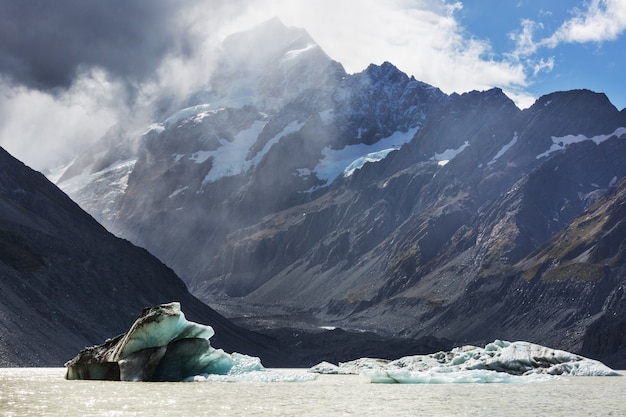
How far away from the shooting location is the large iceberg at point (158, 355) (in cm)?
7312

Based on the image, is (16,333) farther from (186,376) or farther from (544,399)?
(544,399)

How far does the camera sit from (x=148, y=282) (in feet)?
636

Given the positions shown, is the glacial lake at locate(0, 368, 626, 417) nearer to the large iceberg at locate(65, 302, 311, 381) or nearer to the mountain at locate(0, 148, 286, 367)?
the large iceberg at locate(65, 302, 311, 381)

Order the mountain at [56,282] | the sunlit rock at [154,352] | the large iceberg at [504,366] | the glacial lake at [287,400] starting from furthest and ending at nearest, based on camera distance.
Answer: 1. the mountain at [56,282]
2. the large iceberg at [504,366]
3. the sunlit rock at [154,352]
4. the glacial lake at [287,400]

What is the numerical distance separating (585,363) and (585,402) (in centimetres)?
4520

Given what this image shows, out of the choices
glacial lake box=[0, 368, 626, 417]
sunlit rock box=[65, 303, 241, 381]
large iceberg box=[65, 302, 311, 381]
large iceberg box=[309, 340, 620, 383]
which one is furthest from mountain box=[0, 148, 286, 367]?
glacial lake box=[0, 368, 626, 417]

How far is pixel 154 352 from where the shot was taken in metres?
75.6

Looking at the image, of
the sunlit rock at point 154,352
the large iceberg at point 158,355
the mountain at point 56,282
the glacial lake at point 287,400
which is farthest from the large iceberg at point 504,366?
the mountain at point 56,282

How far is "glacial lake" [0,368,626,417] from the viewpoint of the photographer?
4753 centimetres

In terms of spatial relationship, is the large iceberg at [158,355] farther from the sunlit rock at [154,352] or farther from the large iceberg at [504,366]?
the large iceberg at [504,366]

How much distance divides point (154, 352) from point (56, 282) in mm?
83466

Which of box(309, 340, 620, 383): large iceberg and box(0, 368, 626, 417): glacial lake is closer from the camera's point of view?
box(0, 368, 626, 417): glacial lake

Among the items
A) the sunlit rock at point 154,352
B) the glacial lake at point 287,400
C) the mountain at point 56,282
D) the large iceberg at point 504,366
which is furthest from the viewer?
the mountain at point 56,282

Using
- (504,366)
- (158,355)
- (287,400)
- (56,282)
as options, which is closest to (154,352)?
(158,355)
